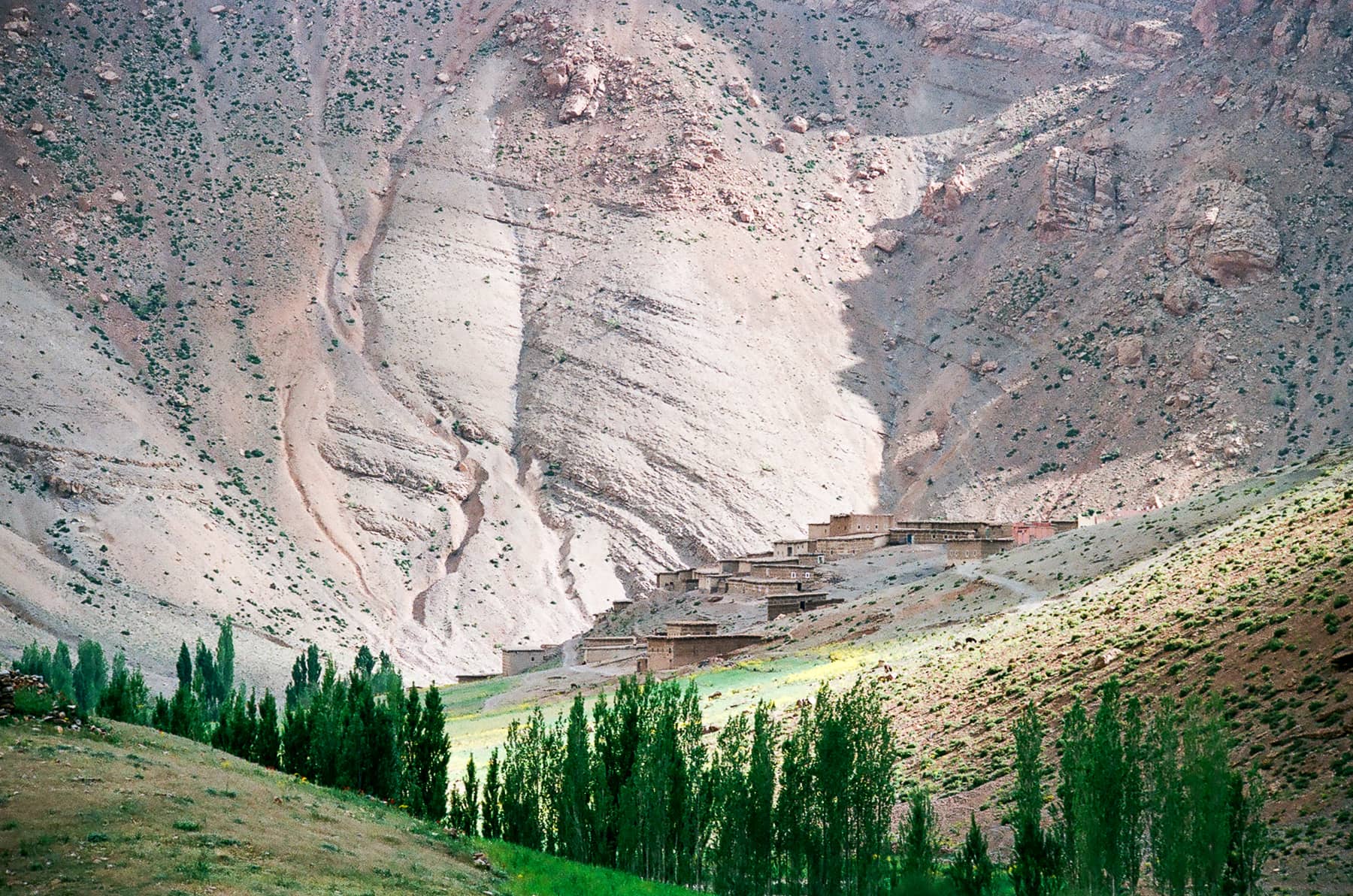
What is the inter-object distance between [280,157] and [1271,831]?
7402cm

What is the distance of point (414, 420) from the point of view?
7581cm

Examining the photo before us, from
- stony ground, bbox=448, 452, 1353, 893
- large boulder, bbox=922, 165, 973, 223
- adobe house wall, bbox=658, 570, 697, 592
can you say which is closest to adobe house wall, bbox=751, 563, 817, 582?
stony ground, bbox=448, 452, 1353, 893

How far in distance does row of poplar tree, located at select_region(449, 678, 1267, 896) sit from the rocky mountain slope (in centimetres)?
3045

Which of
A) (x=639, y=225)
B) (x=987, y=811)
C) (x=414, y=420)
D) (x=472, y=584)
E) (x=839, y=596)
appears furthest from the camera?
(x=639, y=225)

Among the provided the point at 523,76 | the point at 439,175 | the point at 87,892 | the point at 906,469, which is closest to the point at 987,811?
the point at 87,892

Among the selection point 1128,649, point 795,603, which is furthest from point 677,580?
point 1128,649

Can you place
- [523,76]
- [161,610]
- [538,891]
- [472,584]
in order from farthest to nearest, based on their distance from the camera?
[523,76]
[472,584]
[161,610]
[538,891]

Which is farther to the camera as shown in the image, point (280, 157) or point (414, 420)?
point (280, 157)

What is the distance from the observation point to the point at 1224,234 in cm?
7631

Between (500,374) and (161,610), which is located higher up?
(500,374)

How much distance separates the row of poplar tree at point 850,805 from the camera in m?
20.8

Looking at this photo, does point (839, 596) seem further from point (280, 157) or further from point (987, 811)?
point (280, 157)

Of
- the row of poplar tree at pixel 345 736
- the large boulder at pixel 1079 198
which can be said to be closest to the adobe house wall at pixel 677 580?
the row of poplar tree at pixel 345 736

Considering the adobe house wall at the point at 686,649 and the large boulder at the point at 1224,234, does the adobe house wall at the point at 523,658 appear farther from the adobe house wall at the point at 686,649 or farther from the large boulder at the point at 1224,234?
the large boulder at the point at 1224,234
